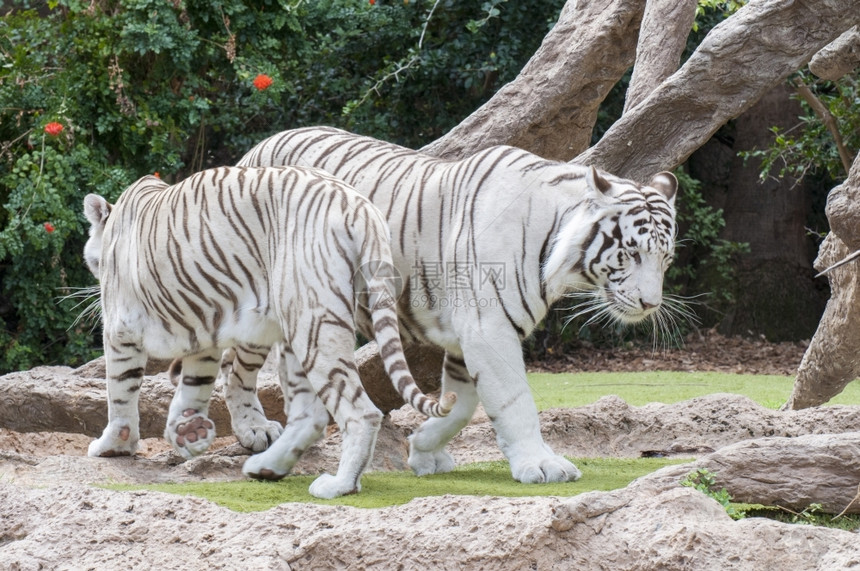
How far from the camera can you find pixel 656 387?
866cm

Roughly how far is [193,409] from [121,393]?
1.10 feet

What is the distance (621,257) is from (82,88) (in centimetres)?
535

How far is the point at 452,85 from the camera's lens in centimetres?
1074

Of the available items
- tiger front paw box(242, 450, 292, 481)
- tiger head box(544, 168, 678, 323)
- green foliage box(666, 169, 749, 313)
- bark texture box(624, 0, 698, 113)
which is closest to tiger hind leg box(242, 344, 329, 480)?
tiger front paw box(242, 450, 292, 481)

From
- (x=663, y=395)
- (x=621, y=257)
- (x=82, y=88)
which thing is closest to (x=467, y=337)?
(x=621, y=257)

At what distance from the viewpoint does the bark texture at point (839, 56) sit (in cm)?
534

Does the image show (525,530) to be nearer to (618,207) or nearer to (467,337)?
(467,337)

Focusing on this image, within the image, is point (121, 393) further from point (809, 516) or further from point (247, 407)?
point (809, 516)

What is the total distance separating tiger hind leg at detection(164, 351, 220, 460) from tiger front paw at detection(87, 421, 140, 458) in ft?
0.56

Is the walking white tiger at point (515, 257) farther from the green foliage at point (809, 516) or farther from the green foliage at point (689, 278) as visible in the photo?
the green foliage at point (689, 278)

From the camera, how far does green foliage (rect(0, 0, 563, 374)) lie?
7.66 meters

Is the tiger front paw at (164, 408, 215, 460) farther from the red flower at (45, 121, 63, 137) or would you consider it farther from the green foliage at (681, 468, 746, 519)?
the red flower at (45, 121, 63, 137)

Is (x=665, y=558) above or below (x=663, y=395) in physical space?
above

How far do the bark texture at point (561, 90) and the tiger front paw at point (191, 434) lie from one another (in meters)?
2.28
